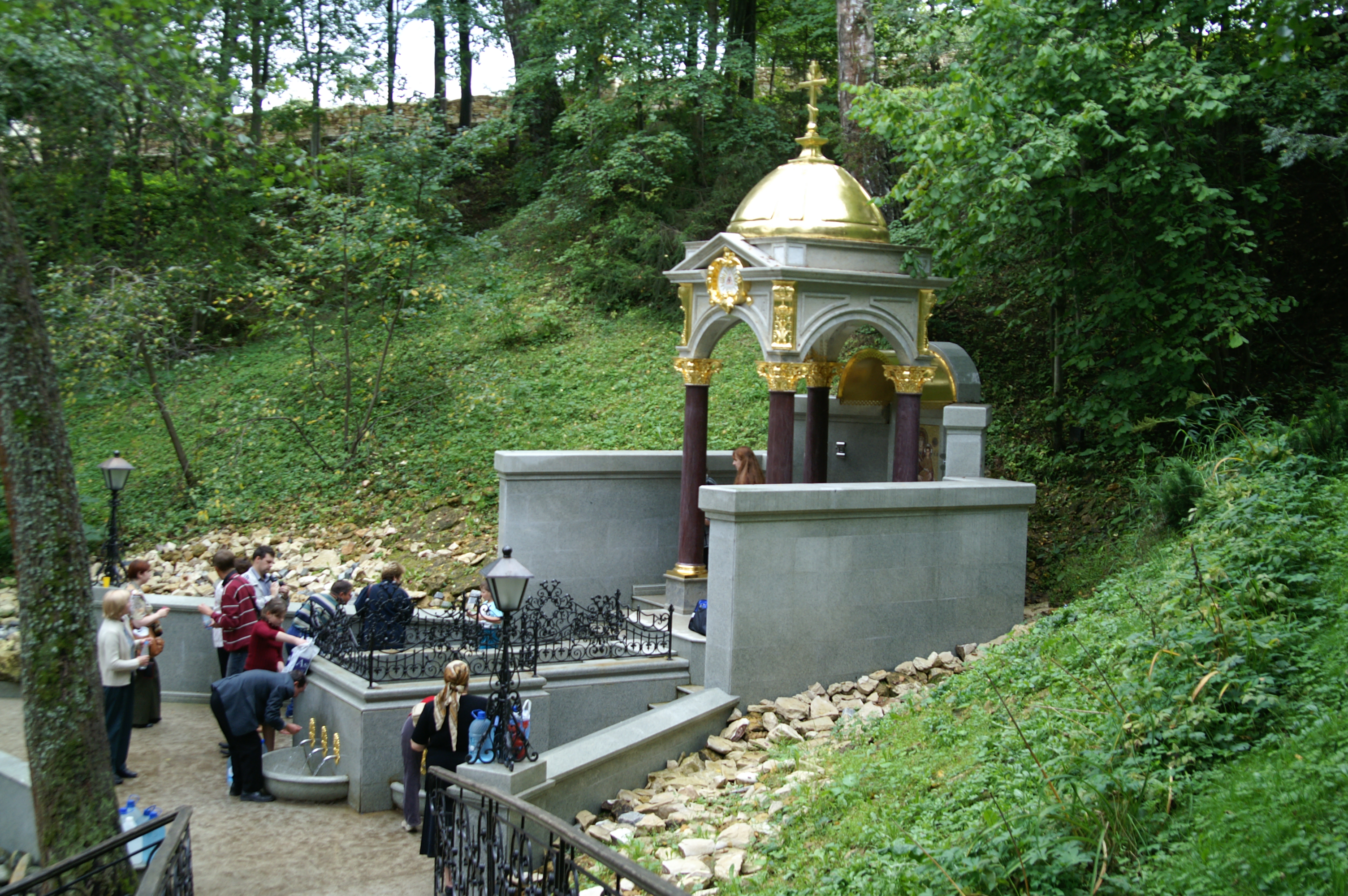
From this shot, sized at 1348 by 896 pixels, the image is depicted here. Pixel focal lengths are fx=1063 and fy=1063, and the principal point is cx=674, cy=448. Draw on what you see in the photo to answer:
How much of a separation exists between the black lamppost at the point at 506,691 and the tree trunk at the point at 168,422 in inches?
521

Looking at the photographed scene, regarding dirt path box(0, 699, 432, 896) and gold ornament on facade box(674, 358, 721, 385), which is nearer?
dirt path box(0, 699, 432, 896)

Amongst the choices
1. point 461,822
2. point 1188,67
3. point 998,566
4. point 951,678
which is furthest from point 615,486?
point 1188,67

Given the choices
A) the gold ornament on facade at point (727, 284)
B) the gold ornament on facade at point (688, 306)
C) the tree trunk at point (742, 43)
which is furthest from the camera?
the tree trunk at point (742, 43)

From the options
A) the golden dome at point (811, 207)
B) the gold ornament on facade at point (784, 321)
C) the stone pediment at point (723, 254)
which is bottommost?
the gold ornament on facade at point (784, 321)

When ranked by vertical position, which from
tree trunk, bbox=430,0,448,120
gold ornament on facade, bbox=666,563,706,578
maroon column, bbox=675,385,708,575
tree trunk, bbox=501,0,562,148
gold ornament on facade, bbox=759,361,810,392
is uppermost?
tree trunk, bbox=430,0,448,120

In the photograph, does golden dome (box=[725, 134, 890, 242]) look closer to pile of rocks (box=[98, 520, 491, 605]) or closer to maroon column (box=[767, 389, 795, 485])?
maroon column (box=[767, 389, 795, 485])

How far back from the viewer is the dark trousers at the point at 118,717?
29.8 feet

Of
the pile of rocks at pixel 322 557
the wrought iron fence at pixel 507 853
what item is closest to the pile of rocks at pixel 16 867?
the wrought iron fence at pixel 507 853

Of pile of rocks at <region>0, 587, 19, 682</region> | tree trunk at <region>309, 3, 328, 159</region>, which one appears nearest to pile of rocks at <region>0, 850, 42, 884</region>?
pile of rocks at <region>0, 587, 19, 682</region>

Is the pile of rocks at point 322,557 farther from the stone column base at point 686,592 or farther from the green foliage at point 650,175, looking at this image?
the green foliage at point 650,175

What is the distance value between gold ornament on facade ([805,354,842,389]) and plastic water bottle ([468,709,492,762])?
282 inches

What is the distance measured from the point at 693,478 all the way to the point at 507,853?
20.6 feet

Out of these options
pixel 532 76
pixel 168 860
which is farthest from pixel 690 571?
pixel 532 76

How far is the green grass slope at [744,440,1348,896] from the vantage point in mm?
4648
